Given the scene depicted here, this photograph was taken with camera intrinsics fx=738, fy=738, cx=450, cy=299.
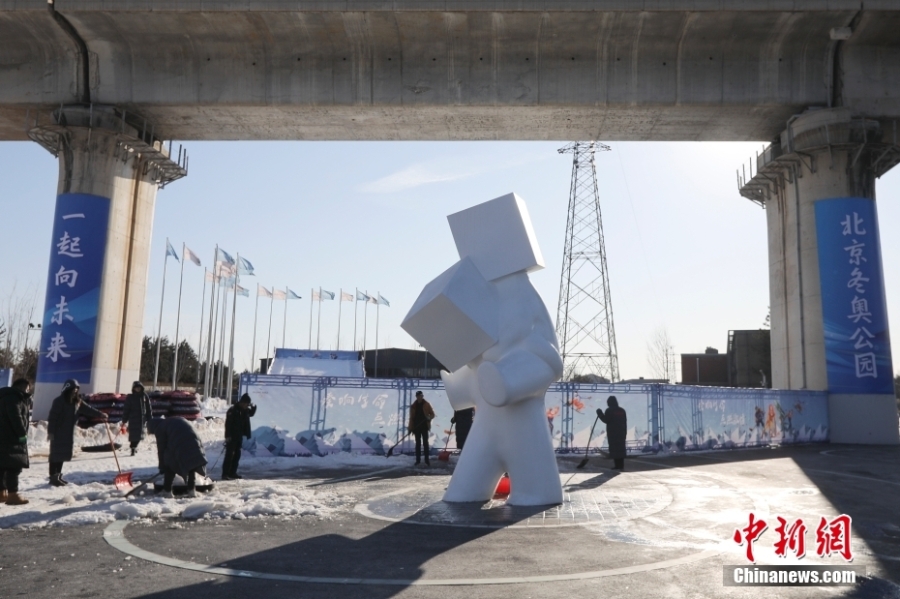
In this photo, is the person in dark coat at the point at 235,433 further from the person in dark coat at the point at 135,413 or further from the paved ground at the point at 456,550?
the person in dark coat at the point at 135,413

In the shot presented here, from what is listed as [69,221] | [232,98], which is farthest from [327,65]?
[69,221]

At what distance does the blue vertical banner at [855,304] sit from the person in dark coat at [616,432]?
12.7 metres

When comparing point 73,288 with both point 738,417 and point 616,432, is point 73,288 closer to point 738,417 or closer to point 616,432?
point 616,432

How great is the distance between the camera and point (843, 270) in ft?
81.4

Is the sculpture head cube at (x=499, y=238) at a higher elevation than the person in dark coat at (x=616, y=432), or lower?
higher

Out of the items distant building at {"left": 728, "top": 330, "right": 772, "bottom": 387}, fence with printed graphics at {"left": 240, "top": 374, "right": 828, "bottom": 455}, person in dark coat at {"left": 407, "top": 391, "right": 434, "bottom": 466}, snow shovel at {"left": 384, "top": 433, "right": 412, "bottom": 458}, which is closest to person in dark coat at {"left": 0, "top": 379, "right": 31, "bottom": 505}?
fence with printed graphics at {"left": 240, "top": 374, "right": 828, "bottom": 455}

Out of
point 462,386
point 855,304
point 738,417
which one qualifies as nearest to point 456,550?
point 462,386

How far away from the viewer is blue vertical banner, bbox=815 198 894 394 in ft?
80.7

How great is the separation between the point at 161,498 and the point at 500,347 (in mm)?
5150

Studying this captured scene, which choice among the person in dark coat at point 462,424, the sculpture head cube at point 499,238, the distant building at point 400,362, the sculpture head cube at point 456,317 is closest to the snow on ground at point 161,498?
the person in dark coat at point 462,424

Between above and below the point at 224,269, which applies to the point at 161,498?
below

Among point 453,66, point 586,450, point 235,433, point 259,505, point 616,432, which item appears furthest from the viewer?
point 453,66

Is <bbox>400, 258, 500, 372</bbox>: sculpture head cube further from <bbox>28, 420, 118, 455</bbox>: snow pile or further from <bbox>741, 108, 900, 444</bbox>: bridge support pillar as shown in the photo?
<bbox>741, 108, 900, 444</bbox>: bridge support pillar

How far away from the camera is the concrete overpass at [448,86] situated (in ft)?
74.6
